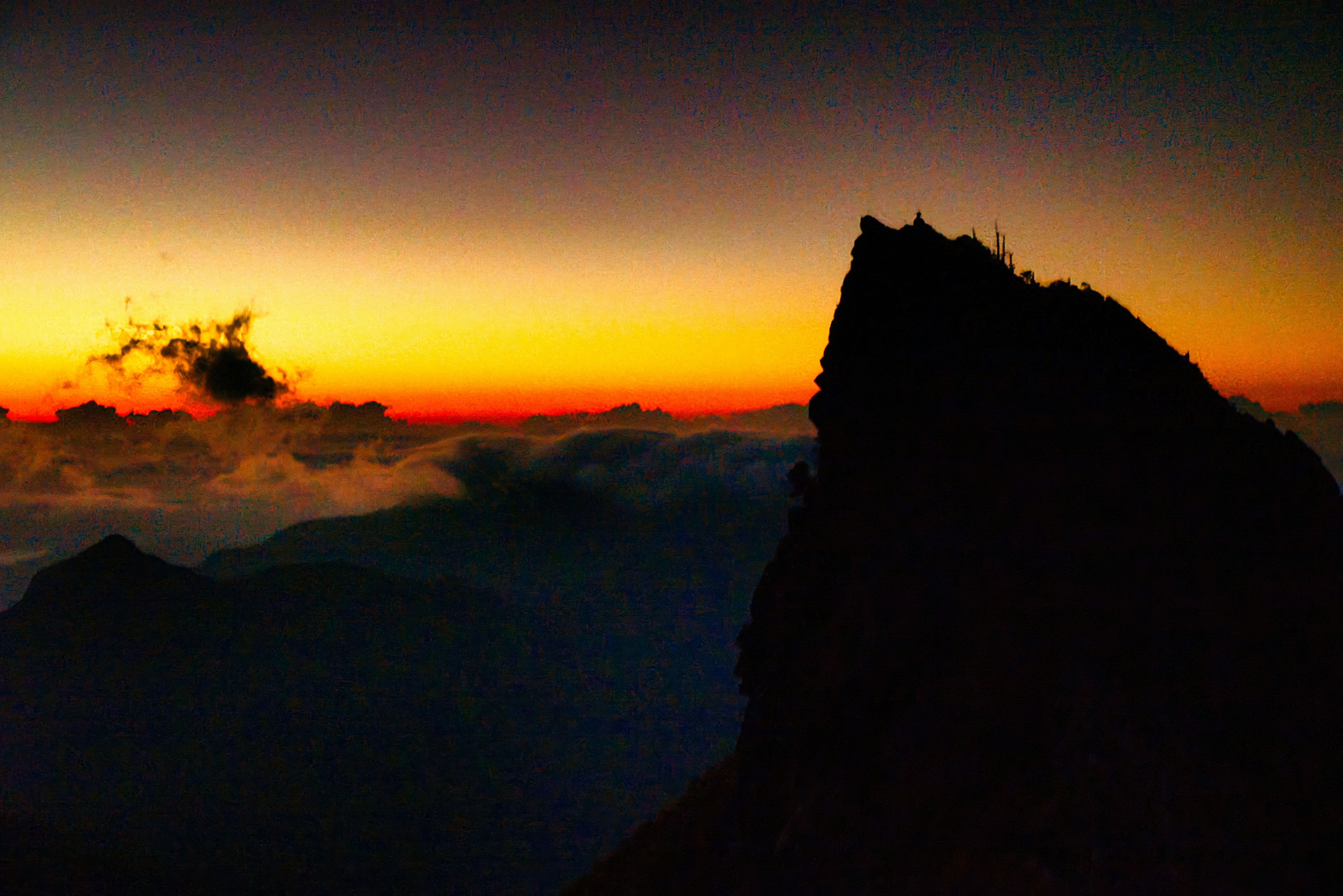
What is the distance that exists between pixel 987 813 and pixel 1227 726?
490cm

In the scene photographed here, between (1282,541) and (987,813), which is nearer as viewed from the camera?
(987,813)

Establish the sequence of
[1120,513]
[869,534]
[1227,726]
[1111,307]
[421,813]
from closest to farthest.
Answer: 1. [1227,726]
2. [1120,513]
3. [869,534]
4. [1111,307]
5. [421,813]

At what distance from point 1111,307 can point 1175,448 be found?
4.94 meters

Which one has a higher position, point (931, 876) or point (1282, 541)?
point (1282, 541)

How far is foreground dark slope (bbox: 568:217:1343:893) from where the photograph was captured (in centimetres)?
1317

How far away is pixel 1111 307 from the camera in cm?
1981

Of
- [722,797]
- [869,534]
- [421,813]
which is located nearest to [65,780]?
[421,813]

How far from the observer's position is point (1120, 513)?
15812 millimetres

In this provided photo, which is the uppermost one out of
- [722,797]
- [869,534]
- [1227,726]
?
[869,534]

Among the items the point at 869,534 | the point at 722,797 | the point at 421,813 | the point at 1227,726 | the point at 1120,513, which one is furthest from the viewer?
the point at 421,813

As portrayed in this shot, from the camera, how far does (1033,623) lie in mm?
14953

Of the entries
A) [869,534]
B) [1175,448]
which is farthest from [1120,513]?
[869,534]

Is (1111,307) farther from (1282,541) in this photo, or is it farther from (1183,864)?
(1183,864)

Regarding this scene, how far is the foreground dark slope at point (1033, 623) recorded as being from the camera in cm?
1317
